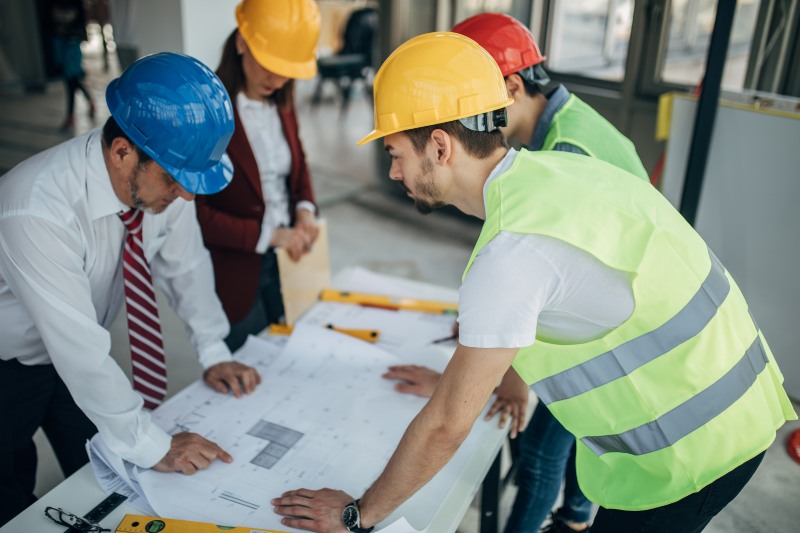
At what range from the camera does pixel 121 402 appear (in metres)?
1.36

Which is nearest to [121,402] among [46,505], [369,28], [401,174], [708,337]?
[46,505]

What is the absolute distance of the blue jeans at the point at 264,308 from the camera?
223 centimetres

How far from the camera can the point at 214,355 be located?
1.74 m

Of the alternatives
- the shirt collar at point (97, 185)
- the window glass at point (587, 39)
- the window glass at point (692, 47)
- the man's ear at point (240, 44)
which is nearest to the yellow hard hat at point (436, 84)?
the shirt collar at point (97, 185)

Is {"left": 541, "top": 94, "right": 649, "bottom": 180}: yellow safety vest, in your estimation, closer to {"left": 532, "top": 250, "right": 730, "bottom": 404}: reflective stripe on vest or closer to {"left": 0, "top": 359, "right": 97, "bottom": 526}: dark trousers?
{"left": 532, "top": 250, "right": 730, "bottom": 404}: reflective stripe on vest

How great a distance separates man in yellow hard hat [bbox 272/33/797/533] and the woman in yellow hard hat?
84 centimetres

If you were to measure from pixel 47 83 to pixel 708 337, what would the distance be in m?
9.47

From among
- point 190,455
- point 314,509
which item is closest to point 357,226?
point 190,455

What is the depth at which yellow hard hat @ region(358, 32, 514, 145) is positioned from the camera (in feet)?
3.76

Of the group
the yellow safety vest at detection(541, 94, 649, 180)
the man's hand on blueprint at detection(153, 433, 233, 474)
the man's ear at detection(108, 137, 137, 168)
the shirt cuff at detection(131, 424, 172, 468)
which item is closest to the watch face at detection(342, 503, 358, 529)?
the man's hand on blueprint at detection(153, 433, 233, 474)

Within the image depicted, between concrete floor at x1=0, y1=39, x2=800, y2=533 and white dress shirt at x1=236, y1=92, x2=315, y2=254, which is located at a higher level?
white dress shirt at x1=236, y1=92, x2=315, y2=254

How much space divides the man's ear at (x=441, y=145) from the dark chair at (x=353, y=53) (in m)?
7.22

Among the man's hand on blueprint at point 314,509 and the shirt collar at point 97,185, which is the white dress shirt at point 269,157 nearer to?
the shirt collar at point 97,185

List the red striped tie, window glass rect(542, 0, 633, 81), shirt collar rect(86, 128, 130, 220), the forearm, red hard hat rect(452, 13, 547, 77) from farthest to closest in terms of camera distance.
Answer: window glass rect(542, 0, 633, 81) < red hard hat rect(452, 13, 547, 77) < the red striped tie < shirt collar rect(86, 128, 130, 220) < the forearm
